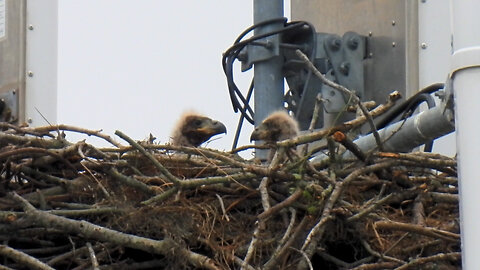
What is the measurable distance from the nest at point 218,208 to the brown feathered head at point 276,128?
1604mm

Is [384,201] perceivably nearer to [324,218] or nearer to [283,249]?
[324,218]

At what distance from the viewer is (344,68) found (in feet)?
18.7

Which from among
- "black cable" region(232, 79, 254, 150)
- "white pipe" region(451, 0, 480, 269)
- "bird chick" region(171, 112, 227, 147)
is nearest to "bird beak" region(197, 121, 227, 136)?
"bird chick" region(171, 112, 227, 147)

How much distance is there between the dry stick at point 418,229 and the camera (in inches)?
137

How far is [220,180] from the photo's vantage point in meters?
3.79

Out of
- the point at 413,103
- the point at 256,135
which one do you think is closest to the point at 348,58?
the point at 256,135

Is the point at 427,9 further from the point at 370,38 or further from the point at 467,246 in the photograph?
the point at 467,246

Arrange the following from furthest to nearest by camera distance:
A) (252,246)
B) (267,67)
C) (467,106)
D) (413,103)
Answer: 1. (267,67)
2. (413,103)
3. (252,246)
4. (467,106)

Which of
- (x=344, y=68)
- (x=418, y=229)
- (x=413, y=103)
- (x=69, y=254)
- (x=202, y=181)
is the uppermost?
(x=344, y=68)

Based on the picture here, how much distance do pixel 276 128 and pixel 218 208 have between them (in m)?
2.16

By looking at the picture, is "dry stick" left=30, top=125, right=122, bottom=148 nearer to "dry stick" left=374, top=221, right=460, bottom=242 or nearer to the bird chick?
"dry stick" left=374, top=221, right=460, bottom=242

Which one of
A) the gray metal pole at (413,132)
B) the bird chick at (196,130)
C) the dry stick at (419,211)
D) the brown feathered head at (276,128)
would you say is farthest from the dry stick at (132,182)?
the bird chick at (196,130)

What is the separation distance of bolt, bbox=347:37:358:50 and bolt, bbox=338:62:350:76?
95 mm

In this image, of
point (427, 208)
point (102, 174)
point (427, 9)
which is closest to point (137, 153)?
point (102, 174)
